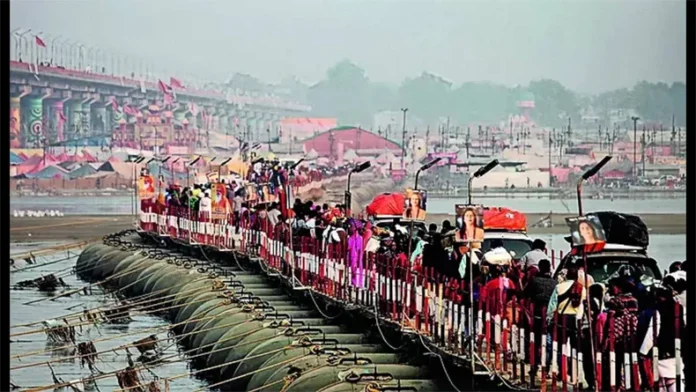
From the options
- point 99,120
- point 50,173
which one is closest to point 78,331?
point 50,173

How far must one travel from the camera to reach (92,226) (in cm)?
10538

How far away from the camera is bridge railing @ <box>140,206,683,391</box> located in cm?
1581

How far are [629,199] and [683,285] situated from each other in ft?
329

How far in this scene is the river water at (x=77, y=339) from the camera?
110 feet

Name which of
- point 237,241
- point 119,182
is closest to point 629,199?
point 119,182

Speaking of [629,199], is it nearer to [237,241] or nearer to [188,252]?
[188,252]

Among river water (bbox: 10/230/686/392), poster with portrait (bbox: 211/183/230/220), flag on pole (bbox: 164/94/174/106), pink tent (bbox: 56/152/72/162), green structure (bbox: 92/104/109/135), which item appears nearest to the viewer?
river water (bbox: 10/230/686/392)

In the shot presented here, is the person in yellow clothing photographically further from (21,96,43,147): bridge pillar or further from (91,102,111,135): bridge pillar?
(91,102,111,135): bridge pillar

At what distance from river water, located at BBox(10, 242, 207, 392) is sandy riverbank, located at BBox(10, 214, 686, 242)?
30.0 meters

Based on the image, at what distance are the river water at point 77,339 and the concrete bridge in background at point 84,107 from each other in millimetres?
97037

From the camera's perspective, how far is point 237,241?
4375 centimetres

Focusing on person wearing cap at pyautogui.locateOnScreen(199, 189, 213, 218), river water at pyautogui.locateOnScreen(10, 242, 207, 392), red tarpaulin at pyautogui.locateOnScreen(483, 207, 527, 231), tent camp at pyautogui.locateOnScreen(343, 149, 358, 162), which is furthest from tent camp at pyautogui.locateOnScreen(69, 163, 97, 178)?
red tarpaulin at pyautogui.locateOnScreen(483, 207, 527, 231)

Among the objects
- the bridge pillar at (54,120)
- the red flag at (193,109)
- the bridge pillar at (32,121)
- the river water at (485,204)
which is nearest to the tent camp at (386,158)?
the river water at (485,204)

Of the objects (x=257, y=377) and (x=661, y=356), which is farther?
(x=257, y=377)
